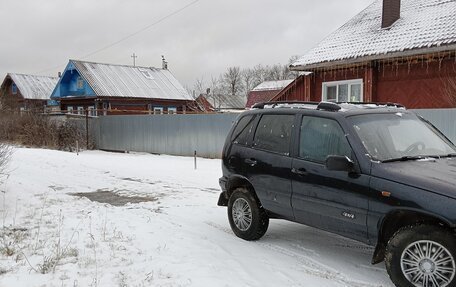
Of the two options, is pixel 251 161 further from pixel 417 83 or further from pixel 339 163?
pixel 417 83

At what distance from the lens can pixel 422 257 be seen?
156 inches

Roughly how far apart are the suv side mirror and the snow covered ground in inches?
45.6

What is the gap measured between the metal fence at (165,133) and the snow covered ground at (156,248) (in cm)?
840

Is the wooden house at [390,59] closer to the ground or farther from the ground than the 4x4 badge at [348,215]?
farther from the ground

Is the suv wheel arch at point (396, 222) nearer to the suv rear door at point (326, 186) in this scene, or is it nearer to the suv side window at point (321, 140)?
the suv rear door at point (326, 186)

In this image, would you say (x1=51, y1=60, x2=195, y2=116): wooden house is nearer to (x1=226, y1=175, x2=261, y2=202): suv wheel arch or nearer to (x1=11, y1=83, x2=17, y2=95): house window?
(x1=11, y1=83, x2=17, y2=95): house window

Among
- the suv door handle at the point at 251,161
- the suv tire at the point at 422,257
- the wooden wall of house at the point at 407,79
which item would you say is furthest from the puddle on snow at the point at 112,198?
the wooden wall of house at the point at 407,79

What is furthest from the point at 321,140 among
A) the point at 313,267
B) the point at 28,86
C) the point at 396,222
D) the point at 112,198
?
the point at 28,86

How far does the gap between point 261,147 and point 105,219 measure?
2.75m

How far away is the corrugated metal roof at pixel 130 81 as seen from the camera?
117ft

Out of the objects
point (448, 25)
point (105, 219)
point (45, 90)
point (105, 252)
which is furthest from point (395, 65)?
point (45, 90)

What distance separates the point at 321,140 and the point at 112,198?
5.24m

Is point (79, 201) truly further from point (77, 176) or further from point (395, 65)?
point (395, 65)

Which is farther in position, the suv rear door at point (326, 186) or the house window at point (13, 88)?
the house window at point (13, 88)
